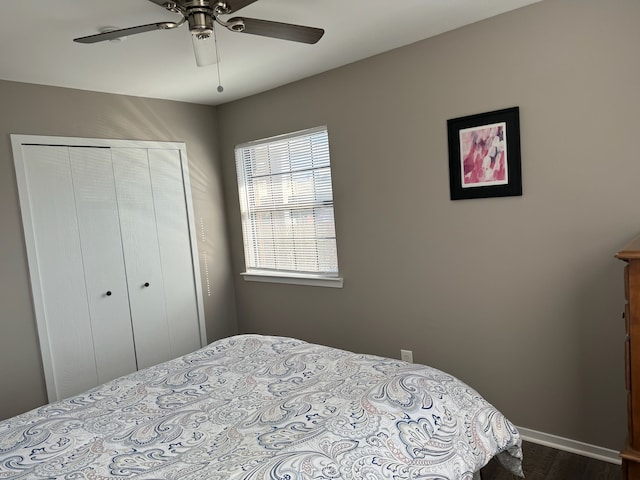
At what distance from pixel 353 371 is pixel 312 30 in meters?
1.47

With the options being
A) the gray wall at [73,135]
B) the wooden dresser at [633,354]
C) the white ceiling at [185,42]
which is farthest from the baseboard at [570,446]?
the gray wall at [73,135]

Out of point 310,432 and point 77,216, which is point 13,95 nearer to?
point 77,216

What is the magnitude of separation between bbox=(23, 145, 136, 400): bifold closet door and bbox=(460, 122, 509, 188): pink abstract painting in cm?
250

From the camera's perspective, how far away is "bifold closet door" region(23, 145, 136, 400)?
118 inches

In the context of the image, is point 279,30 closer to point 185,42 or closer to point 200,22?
point 200,22

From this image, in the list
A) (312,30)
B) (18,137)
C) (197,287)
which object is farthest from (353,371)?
(18,137)

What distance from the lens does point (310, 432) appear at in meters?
1.49

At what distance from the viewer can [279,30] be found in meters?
1.85

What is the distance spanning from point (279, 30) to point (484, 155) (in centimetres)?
135

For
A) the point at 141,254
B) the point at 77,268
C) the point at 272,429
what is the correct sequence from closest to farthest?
the point at 272,429 → the point at 77,268 → the point at 141,254

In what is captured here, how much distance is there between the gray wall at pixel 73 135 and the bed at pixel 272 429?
49.8 inches

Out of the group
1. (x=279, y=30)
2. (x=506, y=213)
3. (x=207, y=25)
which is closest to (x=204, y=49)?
(x=207, y=25)

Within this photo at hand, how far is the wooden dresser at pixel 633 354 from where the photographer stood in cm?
155

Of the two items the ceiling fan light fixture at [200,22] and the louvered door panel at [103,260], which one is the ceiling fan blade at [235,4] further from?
the louvered door panel at [103,260]
